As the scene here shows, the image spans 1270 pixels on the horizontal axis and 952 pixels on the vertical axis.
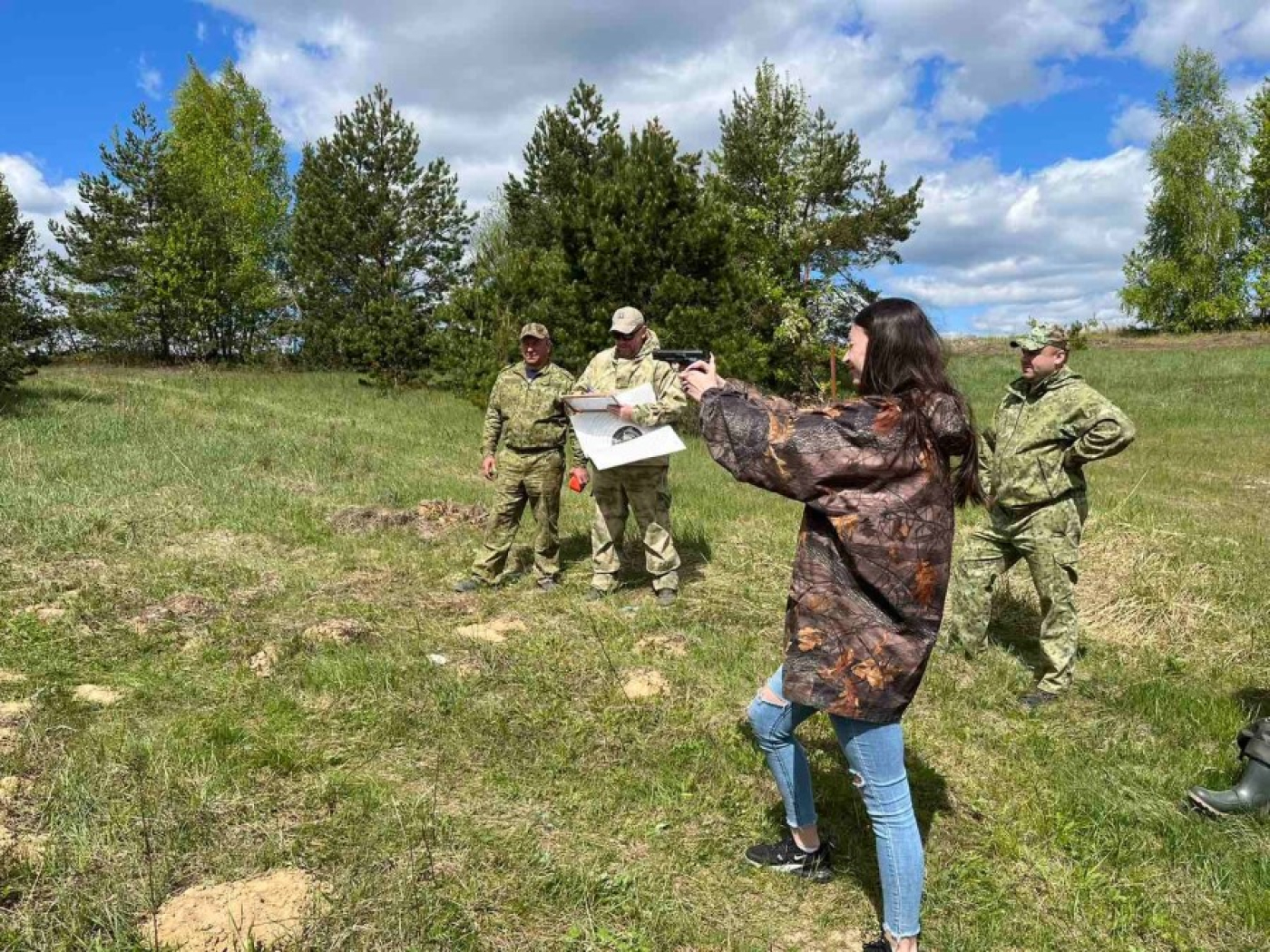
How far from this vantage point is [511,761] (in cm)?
343

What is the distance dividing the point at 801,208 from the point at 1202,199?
2417cm

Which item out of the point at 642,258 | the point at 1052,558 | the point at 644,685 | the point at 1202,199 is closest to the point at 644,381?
the point at 644,685

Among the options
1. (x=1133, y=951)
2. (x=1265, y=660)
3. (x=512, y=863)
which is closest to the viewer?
(x=1133, y=951)

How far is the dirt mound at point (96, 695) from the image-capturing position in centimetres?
383

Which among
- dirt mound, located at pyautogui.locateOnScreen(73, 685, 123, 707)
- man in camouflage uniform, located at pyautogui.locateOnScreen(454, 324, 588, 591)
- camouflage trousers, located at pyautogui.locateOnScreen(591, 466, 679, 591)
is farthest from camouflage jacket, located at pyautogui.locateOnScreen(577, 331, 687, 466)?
dirt mound, located at pyautogui.locateOnScreen(73, 685, 123, 707)

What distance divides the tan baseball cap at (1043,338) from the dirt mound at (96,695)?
4797 millimetres

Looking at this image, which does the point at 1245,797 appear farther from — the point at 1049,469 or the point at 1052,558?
the point at 1049,469

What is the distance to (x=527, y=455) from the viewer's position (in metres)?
5.80

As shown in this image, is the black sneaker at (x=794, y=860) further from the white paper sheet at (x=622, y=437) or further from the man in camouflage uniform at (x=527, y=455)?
the man in camouflage uniform at (x=527, y=455)

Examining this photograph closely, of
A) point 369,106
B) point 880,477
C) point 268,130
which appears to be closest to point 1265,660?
point 880,477

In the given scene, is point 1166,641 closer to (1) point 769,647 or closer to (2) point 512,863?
(1) point 769,647

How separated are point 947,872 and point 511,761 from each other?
5.75 feet

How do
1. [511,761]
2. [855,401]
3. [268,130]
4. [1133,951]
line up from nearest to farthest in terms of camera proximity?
[855,401], [1133,951], [511,761], [268,130]

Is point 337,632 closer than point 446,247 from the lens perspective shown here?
Yes
